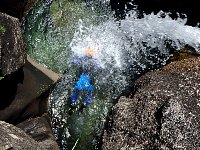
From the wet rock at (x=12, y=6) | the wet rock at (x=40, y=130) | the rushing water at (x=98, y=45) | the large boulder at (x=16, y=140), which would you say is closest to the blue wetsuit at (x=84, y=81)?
the rushing water at (x=98, y=45)

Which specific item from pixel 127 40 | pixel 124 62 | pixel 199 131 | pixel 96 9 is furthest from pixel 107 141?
pixel 96 9

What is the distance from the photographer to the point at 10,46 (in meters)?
5.09

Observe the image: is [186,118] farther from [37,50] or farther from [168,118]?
[37,50]

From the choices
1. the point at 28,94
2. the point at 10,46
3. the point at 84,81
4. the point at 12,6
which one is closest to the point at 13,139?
the point at 10,46

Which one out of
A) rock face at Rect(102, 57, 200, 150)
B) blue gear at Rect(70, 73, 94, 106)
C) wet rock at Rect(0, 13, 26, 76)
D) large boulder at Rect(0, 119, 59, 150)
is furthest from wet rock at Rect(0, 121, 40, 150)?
blue gear at Rect(70, 73, 94, 106)

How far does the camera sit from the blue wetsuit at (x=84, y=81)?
7.10 metres

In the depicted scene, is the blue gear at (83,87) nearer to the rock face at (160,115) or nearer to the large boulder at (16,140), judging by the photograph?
the rock face at (160,115)

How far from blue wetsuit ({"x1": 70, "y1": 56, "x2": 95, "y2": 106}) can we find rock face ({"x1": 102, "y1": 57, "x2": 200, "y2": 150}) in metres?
1.37

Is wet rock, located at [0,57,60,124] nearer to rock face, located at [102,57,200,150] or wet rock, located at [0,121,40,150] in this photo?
wet rock, located at [0,121,40,150]

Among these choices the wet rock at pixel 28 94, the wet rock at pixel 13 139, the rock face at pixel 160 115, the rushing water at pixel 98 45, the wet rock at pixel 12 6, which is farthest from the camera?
the rushing water at pixel 98 45

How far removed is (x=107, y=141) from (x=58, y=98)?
186cm

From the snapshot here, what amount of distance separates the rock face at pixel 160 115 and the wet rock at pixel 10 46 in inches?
75.7

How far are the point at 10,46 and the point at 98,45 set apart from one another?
3.00 m

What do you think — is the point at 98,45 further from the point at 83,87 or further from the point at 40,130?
the point at 40,130
